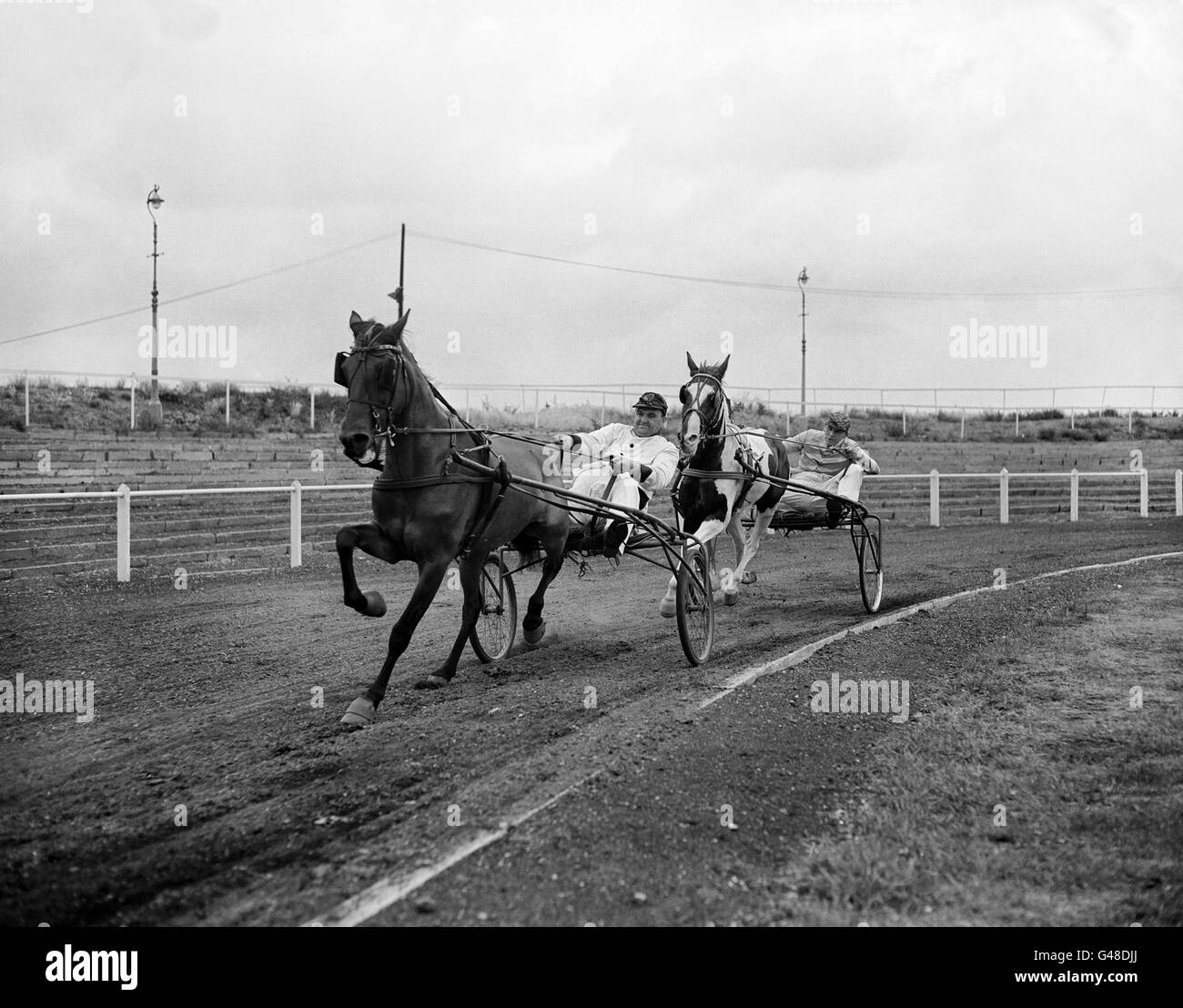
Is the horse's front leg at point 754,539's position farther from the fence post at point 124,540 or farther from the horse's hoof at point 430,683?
the fence post at point 124,540

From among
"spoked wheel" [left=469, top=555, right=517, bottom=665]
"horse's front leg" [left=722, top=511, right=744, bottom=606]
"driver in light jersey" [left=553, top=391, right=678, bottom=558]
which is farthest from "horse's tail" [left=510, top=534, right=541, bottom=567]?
"horse's front leg" [left=722, top=511, right=744, bottom=606]

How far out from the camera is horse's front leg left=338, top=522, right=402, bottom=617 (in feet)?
17.5

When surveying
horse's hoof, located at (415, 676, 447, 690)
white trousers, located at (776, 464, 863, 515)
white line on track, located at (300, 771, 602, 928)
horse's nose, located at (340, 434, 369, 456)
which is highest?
horse's nose, located at (340, 434, 369, 456)

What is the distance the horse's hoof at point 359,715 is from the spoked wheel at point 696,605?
2.16 meters

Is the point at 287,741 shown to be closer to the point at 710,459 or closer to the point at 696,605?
the point at 696,605

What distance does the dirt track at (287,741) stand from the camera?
11.4 feet

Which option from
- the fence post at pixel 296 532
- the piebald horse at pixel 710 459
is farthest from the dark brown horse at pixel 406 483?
the fence post at pixel 296 532

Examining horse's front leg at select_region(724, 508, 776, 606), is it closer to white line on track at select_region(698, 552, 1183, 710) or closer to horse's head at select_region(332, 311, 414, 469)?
white line on track at select_region(698, 552, 1183, 710)

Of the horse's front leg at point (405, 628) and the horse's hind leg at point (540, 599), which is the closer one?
the horse's front leg at point (405, 628)

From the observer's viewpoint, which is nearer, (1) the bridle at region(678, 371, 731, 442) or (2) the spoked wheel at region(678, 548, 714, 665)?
(2) the spoked wheel at region(678, 548, 714, 665)

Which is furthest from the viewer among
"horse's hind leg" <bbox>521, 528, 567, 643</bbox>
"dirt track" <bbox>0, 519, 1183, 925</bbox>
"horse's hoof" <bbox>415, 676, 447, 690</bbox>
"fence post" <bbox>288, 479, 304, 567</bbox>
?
"fence post" <bbox>288, 479, 304, 567</bbox>

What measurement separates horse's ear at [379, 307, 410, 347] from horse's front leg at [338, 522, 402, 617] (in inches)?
38.6
